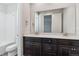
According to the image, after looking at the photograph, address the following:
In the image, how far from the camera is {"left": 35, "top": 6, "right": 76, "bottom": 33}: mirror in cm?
285

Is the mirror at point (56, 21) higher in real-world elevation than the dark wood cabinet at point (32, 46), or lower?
higher

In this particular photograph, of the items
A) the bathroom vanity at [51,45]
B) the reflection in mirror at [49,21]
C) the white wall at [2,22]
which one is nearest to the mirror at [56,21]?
the reflection in mirror at [49,21]

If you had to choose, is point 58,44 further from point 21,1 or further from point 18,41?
point 21,1

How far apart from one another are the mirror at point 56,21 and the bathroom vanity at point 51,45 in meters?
0.49

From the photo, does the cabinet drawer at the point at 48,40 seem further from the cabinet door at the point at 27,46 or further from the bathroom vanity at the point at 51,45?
the cabinet door at the point at 27,46

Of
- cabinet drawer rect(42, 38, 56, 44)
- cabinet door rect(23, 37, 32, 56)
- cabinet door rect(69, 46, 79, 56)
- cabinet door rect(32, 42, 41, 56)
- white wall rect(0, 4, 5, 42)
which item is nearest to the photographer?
cabinet door rect(69, 46, 79, 56)

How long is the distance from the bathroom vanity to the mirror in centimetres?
49

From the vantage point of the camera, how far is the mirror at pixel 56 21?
2850 mm

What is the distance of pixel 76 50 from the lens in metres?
2.30

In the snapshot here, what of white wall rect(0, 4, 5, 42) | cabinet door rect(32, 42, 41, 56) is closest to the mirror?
cabinet door rect(32, 42, 41, 56)

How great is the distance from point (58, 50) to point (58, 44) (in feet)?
0.46

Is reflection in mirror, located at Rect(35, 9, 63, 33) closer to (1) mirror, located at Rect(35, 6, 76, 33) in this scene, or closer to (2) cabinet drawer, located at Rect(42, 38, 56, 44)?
(1) mirror, located at Rect(35, 6, 76, 33)

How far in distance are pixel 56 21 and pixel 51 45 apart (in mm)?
798

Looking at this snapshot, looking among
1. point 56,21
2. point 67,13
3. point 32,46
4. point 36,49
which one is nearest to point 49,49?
point 36,49
